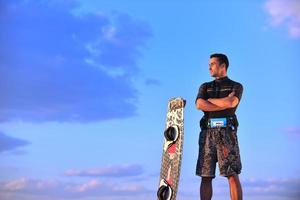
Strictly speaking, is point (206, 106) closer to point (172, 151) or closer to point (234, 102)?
point (234, 102)

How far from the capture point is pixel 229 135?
7.02m

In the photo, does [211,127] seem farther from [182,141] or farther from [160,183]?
[160,183]

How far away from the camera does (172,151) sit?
24.6 ft

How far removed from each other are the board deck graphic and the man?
0.36 meters

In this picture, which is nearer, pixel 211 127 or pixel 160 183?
pixel 211 127

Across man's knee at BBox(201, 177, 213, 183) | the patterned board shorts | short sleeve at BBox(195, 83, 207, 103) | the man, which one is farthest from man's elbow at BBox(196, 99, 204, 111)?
man's knee at BBox(201, 177, 213, 183)

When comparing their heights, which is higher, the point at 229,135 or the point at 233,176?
the point at 229,135

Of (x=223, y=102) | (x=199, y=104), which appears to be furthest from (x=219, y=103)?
(x=199, y=104)

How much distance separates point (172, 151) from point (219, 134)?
930 millimetres

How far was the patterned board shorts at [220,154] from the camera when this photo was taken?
6.89 metres

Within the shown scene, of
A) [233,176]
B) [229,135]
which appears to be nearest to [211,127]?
[229,135]

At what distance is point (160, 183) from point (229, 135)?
1.54 meters

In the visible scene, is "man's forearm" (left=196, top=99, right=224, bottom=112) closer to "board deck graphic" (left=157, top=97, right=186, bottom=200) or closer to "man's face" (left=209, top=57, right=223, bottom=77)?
"board deck graphic" (left=157, top=97, right=186, bottom=200)

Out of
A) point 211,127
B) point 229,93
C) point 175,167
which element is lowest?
point 175,167
